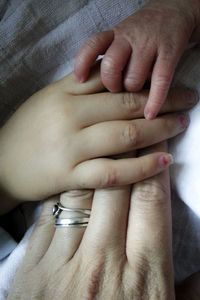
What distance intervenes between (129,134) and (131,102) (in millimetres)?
63

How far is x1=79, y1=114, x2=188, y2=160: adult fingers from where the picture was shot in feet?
1.83

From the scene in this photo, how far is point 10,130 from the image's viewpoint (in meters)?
0.69

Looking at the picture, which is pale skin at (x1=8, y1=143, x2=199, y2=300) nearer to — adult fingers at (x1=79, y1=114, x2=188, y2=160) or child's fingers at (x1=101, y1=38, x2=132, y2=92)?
adult fingers at (x1=79, y1=114, x2=188, y2=160)

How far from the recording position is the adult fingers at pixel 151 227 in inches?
21.4

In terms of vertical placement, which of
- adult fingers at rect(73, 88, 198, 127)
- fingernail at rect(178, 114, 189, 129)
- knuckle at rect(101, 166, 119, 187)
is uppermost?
adult fingers at rect(73, 88, 198, 127)

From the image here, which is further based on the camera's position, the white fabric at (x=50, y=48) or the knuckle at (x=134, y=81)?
the white fabric at (x=50, y=48)

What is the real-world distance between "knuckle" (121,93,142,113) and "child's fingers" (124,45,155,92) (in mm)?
46

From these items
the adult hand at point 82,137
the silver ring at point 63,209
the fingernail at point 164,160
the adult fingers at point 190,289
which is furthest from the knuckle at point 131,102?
the adult fingers at point 190,289

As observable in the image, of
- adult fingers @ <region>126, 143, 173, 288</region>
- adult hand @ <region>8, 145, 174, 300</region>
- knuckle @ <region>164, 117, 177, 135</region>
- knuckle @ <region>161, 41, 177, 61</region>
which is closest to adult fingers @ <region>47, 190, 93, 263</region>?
adult hand @ <region>8, 145, 174, 300</region>

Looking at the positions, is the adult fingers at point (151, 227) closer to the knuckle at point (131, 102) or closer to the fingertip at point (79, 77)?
the knuckle at point (131, 102)

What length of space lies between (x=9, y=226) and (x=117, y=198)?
35cm

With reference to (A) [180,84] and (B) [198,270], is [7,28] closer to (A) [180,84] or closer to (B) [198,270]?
(A) [180,84]

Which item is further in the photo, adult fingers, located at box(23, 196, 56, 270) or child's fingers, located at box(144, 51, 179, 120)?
adult fingers, located at box(23, 196, 56, 270)

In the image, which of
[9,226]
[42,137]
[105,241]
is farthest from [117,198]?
[9,226]
